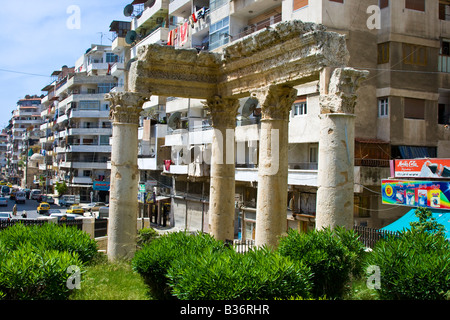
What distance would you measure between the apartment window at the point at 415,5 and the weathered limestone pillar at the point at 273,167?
46.8ft

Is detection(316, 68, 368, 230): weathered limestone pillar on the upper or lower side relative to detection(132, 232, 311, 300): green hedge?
upper

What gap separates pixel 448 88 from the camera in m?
25.4

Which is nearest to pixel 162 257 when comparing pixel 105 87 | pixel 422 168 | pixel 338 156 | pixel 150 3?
pixel 338 156

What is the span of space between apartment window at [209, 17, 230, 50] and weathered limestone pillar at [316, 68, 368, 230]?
1982 cm

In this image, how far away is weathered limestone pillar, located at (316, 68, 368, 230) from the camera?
1039 cm

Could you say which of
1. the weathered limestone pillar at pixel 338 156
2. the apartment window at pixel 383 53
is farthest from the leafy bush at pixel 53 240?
the apartment window at pixel 383 53

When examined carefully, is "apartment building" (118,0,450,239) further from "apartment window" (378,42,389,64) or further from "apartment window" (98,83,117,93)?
"apartment window" (98,83,117,93)

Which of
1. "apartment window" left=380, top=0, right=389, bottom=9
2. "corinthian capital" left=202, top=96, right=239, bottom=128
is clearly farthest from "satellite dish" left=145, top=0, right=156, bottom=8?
"corinthian capital" left=202, top=96, right=239, bottom=128

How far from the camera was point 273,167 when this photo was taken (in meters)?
13.3

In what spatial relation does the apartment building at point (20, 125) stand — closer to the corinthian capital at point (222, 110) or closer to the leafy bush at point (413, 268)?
the corinthian capital at point (222, 110)

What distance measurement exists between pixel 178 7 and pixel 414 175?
23157 mm
